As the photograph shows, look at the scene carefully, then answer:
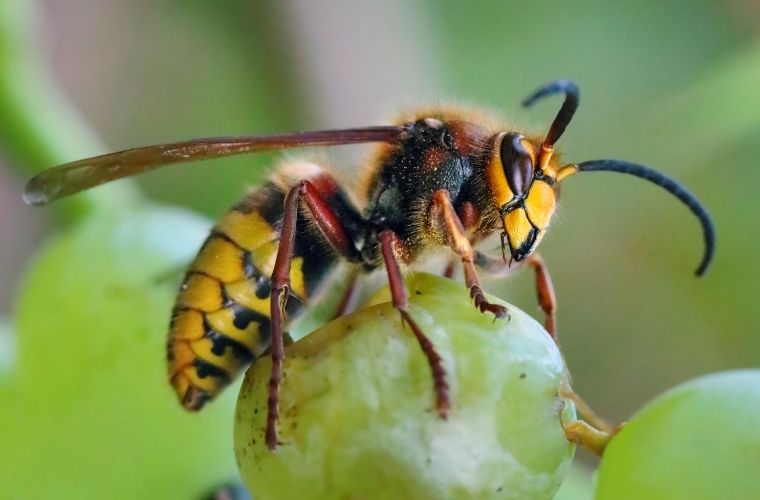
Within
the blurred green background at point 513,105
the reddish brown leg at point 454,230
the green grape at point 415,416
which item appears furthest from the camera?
the blurred green background at point 513,105

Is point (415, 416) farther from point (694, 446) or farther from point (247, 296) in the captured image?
point (247, 296)

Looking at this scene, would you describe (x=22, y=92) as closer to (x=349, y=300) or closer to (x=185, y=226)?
(x=185, y=226)

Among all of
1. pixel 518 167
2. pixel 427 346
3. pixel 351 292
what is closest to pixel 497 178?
pixel 518 167

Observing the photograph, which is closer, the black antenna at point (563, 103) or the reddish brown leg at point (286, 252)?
the reddish brown leg at point (286, 252)

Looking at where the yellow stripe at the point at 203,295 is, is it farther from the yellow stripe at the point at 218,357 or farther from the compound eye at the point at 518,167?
the compound eye at the point at 518,167

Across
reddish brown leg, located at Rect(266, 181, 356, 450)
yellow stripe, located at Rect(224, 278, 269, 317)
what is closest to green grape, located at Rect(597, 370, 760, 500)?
reddish brown leg, located at Rect(266, 181, 356, 450)

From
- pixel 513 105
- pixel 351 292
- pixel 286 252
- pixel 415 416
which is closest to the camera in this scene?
pixel 415 416

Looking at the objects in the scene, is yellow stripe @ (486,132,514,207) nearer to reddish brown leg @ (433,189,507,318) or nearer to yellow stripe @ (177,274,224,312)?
reddish brown leg @ (433,189,507,318)

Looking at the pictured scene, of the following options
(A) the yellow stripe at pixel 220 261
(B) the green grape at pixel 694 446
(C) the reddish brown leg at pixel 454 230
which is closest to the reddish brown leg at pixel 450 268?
(C) the reddish brown leg at pixel 454 230
